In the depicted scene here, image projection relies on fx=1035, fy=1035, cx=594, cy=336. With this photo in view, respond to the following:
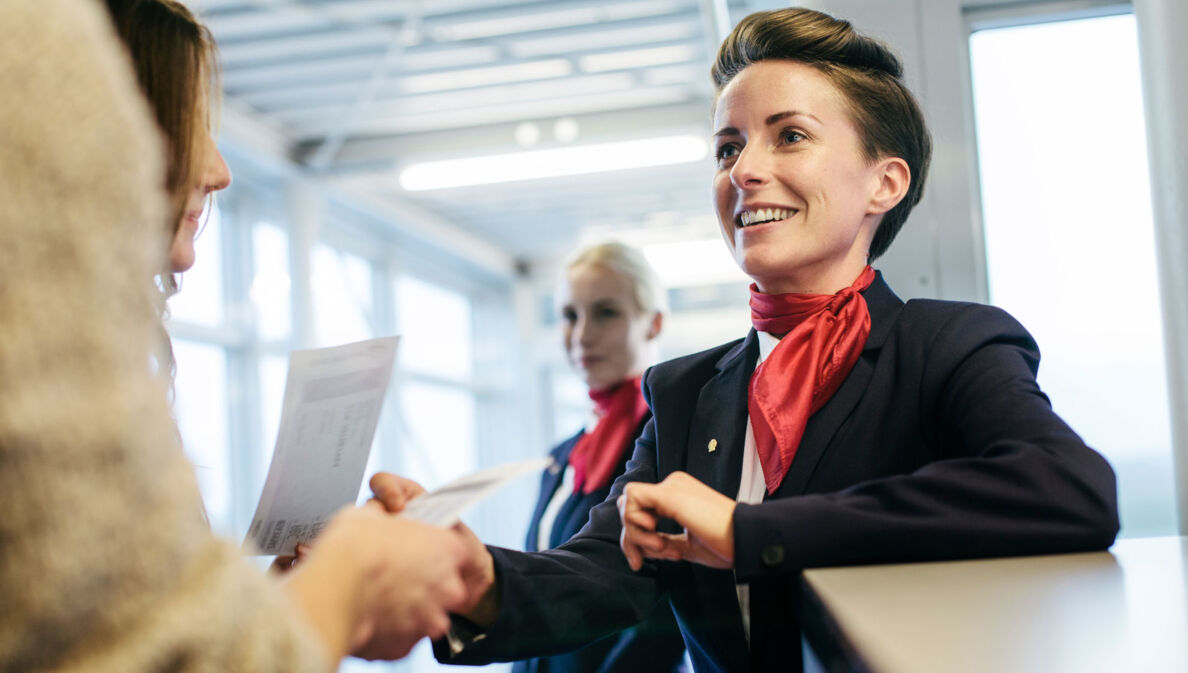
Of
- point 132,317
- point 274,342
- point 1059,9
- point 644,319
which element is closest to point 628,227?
point 274,342

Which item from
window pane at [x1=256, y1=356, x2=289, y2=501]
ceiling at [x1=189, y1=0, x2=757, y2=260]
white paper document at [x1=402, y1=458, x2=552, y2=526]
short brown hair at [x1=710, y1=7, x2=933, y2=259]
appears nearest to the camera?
white paper document at [x1=402, y1=458, x2=552, y2=526]

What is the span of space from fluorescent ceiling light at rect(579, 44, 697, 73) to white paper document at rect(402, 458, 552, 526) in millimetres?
6753

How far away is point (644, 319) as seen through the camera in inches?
156

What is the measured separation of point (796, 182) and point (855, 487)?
595 mm

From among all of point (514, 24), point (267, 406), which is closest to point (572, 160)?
point (514, 24)

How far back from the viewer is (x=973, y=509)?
49.1 inches

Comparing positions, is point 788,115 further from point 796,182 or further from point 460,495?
point 460,495

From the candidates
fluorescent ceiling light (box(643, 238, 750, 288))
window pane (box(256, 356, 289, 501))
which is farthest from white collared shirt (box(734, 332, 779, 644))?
fluorescent ceiling light (box(643, 238, 750, 288))

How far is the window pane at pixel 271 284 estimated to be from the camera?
8.36 metres

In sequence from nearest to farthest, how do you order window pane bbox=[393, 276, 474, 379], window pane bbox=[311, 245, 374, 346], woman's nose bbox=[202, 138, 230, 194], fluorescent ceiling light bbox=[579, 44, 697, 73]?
woman's nose bbox=[202, 138, 230, 194] < fluorescent ceiling light bbox=[579, 44, 697, 73] < window pane bbox=[311, 245, 374, 346] < window pane bbox=[393, 276, 474, 379]

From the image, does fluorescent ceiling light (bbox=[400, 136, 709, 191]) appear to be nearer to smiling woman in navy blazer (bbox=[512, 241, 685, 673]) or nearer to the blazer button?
smiling woman in navy blazer (bbox=[512, 241, 685, 673])

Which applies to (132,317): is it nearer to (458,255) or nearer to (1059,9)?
(1059,9)

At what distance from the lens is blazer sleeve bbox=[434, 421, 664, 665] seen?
5.06 feet

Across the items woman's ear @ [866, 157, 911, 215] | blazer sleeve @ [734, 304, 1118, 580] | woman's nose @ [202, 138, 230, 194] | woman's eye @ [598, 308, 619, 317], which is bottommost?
blazer sleeve @ [734, 304, 1118, 580]
